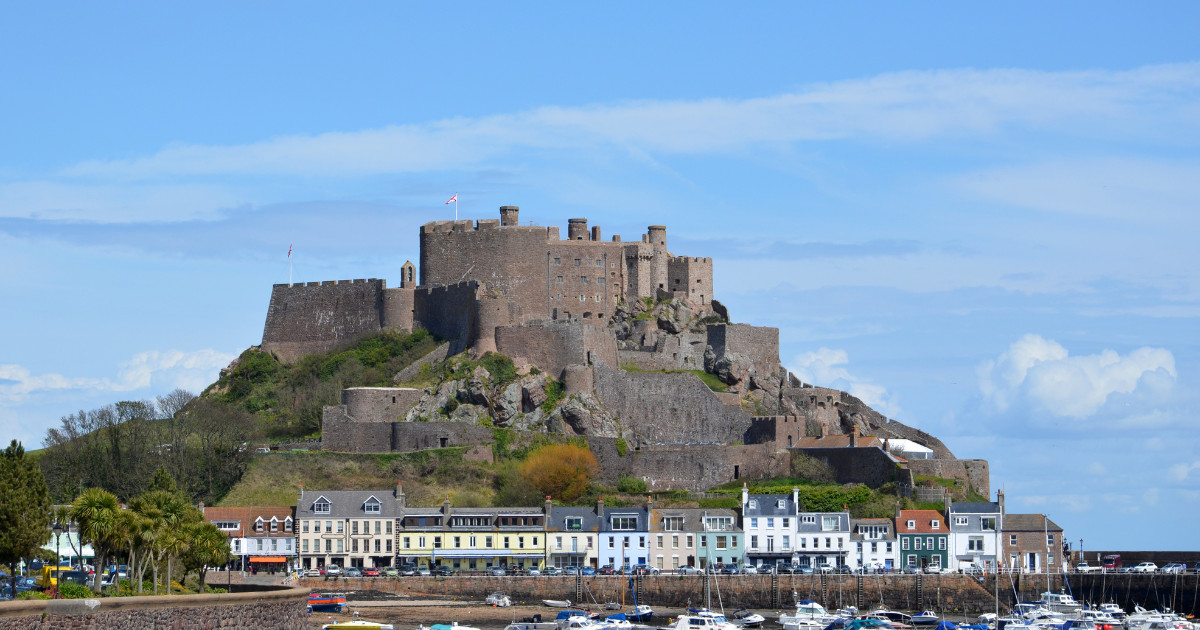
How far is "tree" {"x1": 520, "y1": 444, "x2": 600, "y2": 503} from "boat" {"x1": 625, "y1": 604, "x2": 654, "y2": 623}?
562 inches

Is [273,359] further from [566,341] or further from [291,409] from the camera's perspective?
[566,341]

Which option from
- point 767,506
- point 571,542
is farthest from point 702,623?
point 767,506

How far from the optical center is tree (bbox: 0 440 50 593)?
153 ft

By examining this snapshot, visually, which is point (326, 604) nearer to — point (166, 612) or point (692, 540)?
point (692, 540)

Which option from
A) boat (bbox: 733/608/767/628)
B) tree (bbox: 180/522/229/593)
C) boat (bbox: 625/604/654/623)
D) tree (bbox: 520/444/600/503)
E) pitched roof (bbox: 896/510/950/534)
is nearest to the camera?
tree (bbox: 180/522/229/593)

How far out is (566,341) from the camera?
95.3 m

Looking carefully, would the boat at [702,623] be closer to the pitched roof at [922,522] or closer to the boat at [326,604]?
the boat at [326,604]

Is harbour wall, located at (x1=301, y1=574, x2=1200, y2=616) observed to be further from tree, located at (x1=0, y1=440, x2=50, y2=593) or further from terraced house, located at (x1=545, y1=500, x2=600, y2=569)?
tree, located at (x1=0, y1=440, x2=50, y2=593)

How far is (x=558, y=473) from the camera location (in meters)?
88.9

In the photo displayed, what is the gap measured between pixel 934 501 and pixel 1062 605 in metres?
12.3

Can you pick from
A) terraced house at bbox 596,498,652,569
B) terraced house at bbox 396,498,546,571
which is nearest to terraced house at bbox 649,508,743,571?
terraced house at bbox 596,498,652,569

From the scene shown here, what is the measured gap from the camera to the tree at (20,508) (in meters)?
46.6

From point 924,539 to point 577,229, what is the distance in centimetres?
2871

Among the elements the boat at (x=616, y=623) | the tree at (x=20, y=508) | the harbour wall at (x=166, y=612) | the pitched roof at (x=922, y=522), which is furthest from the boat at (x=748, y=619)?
the tree at (x=20, y=508)
